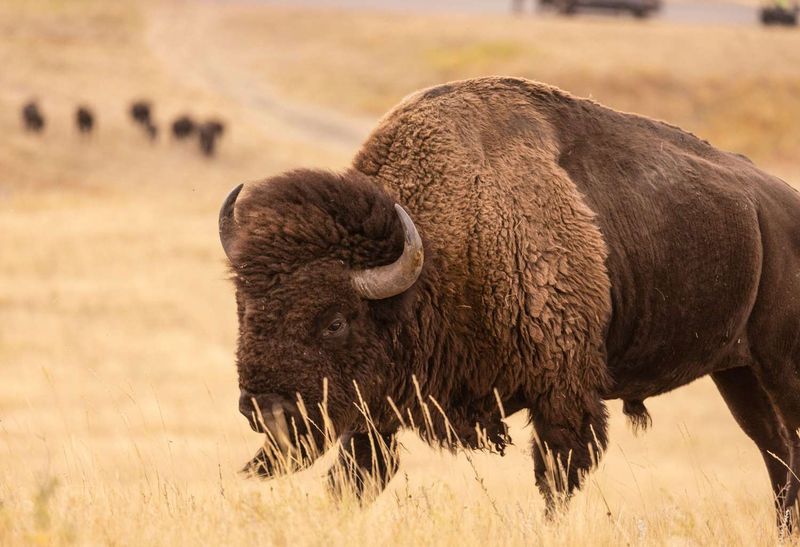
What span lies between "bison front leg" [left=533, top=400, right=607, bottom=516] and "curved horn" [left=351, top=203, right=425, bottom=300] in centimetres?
94

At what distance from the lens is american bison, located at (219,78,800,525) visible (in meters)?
4.84

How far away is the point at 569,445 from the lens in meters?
5.16

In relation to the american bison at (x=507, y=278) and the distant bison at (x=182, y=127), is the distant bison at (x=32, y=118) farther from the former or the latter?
the american bison at (x=507, y=278)

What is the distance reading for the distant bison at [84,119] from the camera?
35688 mm

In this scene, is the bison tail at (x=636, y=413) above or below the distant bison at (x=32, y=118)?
above

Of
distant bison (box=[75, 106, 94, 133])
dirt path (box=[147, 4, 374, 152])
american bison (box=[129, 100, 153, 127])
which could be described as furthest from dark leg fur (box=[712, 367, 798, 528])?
american bison (box=[129, 100, 153, 127])

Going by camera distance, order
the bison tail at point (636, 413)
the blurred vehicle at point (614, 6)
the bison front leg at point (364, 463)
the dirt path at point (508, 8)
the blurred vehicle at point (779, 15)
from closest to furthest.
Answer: the bison front leg at point (364, 463) → the bison tail at point (636, 413) → the blurred vehicle at point (779, 15) → the blurred vehicle at point (614, 6) → the dirt path at point (508, 8)

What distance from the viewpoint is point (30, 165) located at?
109ft

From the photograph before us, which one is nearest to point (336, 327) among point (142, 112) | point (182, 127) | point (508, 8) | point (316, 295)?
point (316, 295)

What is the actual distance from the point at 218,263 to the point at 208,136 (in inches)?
445

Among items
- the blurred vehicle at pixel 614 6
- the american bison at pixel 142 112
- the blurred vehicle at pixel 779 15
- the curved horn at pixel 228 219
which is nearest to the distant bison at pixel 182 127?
the american bison at pixel 142 112

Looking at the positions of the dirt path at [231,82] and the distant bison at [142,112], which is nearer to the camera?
the distant bison at [142,112]

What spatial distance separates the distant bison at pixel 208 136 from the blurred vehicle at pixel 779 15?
29.8m

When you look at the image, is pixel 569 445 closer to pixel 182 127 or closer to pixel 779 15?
pixel 182 127
